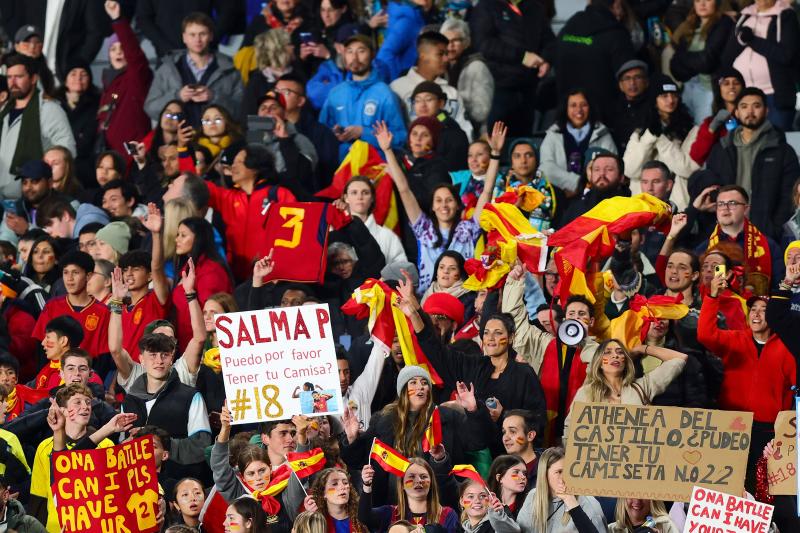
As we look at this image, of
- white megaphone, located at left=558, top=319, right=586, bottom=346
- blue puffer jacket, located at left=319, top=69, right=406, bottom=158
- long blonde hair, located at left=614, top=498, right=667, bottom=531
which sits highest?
blue puffer jacket, located at left=319, top=69, right=406, bottom=158

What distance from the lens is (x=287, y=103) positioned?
48.6 ft

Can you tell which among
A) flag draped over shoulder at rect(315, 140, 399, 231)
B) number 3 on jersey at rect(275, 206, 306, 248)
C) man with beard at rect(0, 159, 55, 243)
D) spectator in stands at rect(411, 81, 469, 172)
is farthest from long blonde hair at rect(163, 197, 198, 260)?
spectator in stands at rect(411, 81, 469, 172)

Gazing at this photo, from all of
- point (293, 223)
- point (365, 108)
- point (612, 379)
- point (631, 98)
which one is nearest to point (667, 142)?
point (631, 98)

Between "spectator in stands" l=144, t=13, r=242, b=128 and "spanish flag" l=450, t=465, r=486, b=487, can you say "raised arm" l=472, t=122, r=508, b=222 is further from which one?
"spanish flag" l=450, t=465, r=486, b=487

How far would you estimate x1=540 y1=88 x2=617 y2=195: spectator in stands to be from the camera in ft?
47.4

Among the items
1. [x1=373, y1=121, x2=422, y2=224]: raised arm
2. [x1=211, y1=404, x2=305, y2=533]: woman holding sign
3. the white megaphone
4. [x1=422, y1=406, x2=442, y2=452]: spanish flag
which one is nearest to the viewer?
[x1=211, y1=404, x2=305, y2=533]: woman holding sign

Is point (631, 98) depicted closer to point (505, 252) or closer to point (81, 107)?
point (505, 252)

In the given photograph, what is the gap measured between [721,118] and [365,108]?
253cm

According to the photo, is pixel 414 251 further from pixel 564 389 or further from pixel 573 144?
pixel 564 389

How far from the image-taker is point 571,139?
14.6 metres

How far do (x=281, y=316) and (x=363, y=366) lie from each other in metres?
0.80

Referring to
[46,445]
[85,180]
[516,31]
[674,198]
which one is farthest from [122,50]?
[46,445]

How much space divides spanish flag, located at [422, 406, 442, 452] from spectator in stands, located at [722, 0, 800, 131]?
179 inches

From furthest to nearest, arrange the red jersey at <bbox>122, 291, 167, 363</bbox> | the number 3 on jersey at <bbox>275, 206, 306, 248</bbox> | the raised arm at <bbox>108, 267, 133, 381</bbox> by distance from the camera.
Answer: the number 3 on jersey at <bbox>275, 206, 306, 248</bbox> < the red jersey at <bbox>122, 291, 167, 363</bbox> < the raised arm at <bbox>108, 267, 133, 381</bbox>
